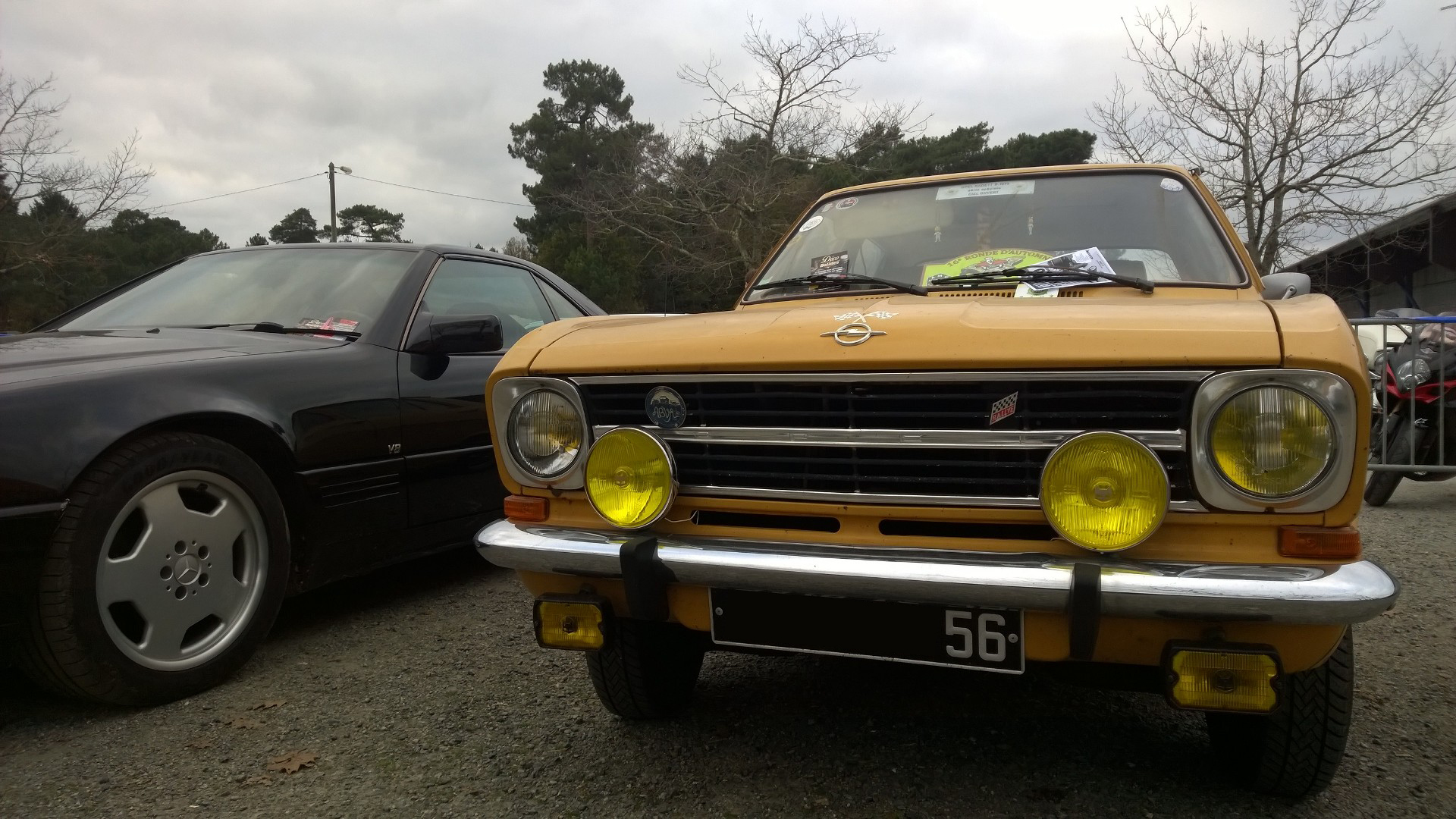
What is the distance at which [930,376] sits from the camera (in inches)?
73.0

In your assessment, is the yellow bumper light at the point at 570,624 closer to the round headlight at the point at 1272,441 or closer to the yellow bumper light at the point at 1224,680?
the yellow bumper light at the point at 1224,680

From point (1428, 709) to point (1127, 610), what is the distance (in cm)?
170

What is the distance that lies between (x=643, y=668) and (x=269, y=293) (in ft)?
8.29

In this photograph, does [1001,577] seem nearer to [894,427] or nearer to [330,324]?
[894,427]

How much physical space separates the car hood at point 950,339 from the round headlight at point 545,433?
84 millimetres

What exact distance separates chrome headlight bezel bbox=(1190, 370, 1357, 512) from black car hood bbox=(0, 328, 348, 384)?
9.45 ft

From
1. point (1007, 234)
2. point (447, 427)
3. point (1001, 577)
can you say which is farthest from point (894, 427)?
point (447, 427)

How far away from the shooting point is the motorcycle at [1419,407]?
5949 millimetres

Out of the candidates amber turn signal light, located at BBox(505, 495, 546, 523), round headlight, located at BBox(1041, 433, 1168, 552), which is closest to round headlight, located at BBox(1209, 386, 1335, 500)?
round headlight, located at BBox(1041, 433, 1168, 552)

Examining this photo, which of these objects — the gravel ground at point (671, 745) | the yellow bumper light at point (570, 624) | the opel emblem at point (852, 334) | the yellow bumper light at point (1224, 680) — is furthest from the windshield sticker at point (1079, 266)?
the yellow bumper light at point (570, 624)

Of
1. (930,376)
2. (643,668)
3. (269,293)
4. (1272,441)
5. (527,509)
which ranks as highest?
(269,293)

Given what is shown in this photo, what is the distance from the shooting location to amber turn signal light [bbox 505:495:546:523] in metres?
2.24

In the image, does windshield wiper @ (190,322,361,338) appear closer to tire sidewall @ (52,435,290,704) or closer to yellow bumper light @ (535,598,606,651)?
tire sidewall @ (52,435,290,704)

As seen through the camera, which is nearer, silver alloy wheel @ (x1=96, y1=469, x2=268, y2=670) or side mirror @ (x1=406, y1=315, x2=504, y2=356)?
silver alloy wheel @ (x1=96, y1=469, x2=268, y2=670)
